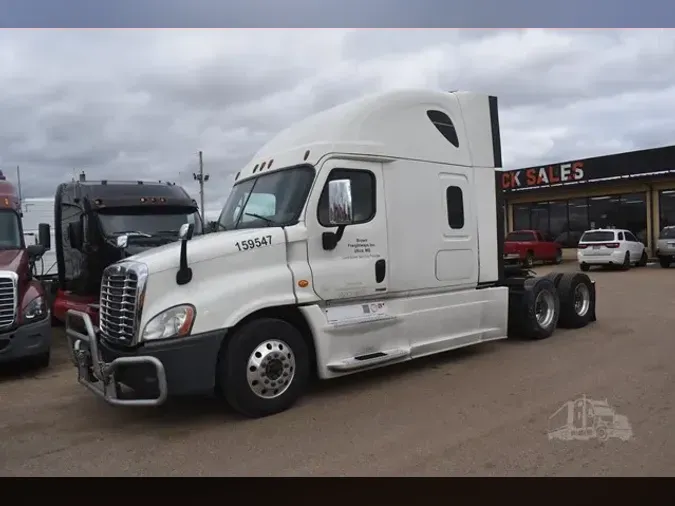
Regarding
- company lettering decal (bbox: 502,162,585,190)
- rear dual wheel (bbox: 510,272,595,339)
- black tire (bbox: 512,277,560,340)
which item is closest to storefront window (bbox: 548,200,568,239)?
company lettering decal (bbox: 502,162,585,190)

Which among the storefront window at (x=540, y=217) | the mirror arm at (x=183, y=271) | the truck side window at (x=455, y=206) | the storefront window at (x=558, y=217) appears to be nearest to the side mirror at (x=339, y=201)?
the mirror arm at (x=183, y=271)

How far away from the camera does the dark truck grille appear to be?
18.0 feet

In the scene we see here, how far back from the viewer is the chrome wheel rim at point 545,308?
9.40 metres

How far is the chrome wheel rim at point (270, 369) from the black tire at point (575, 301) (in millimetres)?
5792

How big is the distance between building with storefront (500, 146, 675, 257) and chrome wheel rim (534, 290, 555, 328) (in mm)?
21782

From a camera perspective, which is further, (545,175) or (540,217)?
(540,217)

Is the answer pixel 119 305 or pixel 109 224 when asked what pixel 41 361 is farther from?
pixel 119 305

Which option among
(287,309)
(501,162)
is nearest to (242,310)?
(287,309)

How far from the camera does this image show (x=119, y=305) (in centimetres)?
567

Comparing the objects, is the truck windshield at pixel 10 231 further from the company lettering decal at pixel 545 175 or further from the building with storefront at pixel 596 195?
the company lettering decal at pixel 545 175

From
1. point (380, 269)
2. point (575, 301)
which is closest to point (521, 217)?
point (575, 301)

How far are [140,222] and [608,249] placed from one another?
62.9 feet

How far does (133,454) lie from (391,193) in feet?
12.5

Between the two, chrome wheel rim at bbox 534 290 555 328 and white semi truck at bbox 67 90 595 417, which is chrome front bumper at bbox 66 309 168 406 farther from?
chrome wheel rim at bbox 534 290 555 328
